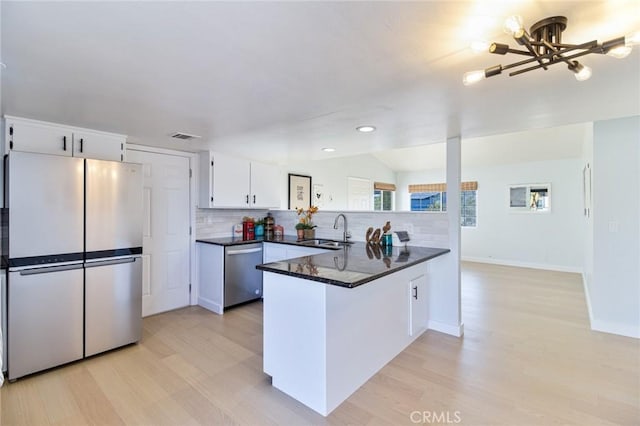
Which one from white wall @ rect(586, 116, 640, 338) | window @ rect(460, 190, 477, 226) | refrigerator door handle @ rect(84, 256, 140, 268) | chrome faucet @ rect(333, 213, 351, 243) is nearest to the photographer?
refrigerator door handle @ rect(84, 256, 140, 268)

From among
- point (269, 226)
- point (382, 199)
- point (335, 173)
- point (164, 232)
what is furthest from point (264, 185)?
point (382, 199)

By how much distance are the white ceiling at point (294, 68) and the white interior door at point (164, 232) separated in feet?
2.82

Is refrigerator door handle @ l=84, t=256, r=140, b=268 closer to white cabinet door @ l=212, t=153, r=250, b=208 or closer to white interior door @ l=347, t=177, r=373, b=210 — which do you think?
white cabinet door @ l=212, t=153, r=250, b=208

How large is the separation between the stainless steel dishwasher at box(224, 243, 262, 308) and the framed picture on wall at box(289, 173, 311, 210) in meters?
1.67

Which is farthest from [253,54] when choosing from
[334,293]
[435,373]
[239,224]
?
[239,224]

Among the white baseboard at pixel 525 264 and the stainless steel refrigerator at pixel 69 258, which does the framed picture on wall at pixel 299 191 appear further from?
the white baseboard at pixel 525 264

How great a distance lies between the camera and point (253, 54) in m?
1.50

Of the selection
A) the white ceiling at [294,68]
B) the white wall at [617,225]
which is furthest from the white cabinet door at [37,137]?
the white wall at [617,225]

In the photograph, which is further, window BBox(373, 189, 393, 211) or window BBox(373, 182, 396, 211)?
window BBox(373, 189, 393, 211)

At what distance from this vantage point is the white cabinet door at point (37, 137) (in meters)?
2.48

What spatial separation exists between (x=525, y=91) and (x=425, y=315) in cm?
225

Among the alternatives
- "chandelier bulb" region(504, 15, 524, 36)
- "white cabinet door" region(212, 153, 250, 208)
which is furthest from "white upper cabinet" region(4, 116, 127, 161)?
"chandelier bulb" region(504, 15, 524, 36)

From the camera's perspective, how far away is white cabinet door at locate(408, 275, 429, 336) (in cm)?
286

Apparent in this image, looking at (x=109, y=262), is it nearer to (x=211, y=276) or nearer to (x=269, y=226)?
(x=211, y=276)
